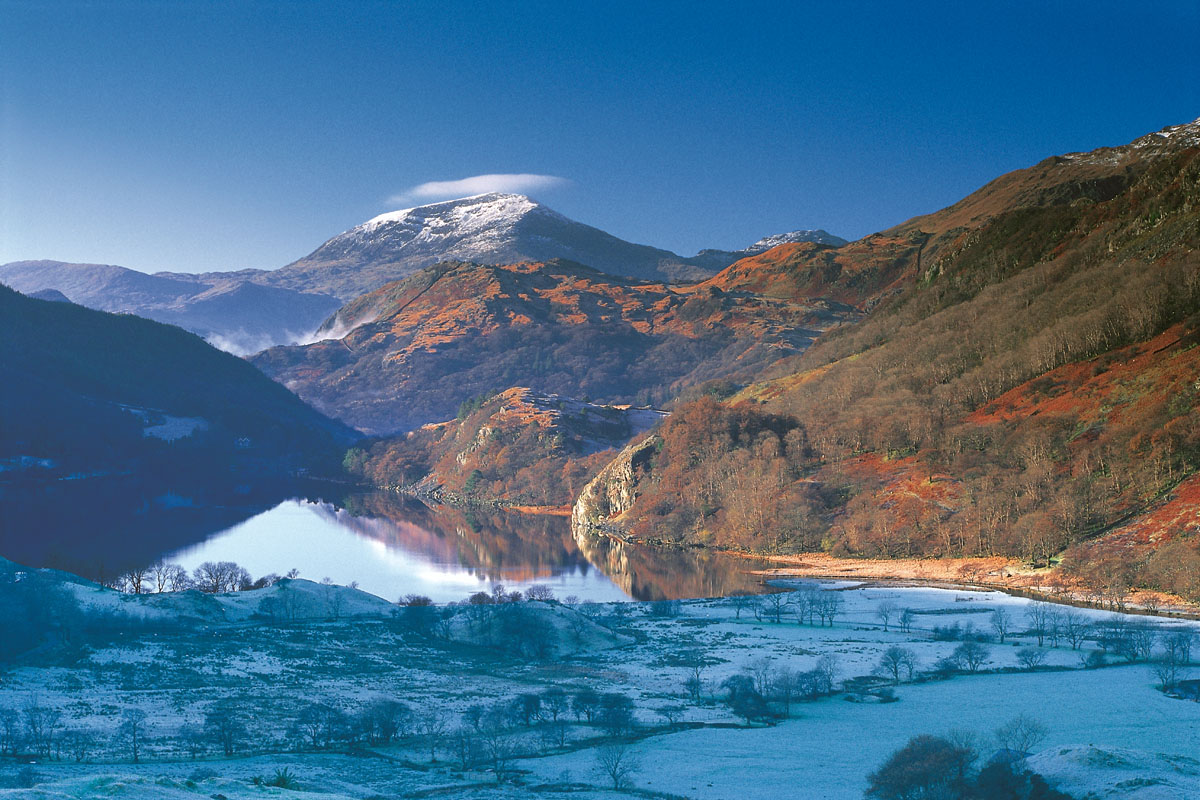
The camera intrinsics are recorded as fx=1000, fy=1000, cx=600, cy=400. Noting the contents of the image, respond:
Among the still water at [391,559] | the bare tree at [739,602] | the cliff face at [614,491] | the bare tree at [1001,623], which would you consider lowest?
the still water at [391,559]

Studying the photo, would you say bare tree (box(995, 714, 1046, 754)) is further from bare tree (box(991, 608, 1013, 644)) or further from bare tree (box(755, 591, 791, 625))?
bare tree (box(755, 591, 791, 625))

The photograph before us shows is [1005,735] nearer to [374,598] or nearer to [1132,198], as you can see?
[374,598]

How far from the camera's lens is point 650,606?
281 ft

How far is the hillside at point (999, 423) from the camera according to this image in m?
101

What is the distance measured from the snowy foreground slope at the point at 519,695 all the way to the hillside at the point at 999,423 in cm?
2736

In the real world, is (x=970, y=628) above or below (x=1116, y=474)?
below

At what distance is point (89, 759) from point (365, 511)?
5725 inches

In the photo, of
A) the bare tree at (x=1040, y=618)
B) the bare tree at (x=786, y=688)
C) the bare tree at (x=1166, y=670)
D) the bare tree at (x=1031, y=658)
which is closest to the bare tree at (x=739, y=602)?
the bare tree at (x=1040, y=618)

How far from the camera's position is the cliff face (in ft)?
522

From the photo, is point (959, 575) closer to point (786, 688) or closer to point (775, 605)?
point (775, 605)

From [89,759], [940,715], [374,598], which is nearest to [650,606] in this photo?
[374,598]

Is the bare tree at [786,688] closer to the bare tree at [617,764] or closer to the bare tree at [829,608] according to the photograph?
the bare tree at [617,764]

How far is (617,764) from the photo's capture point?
42188 millimetres

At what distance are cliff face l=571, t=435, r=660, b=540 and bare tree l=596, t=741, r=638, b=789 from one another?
109833mm
